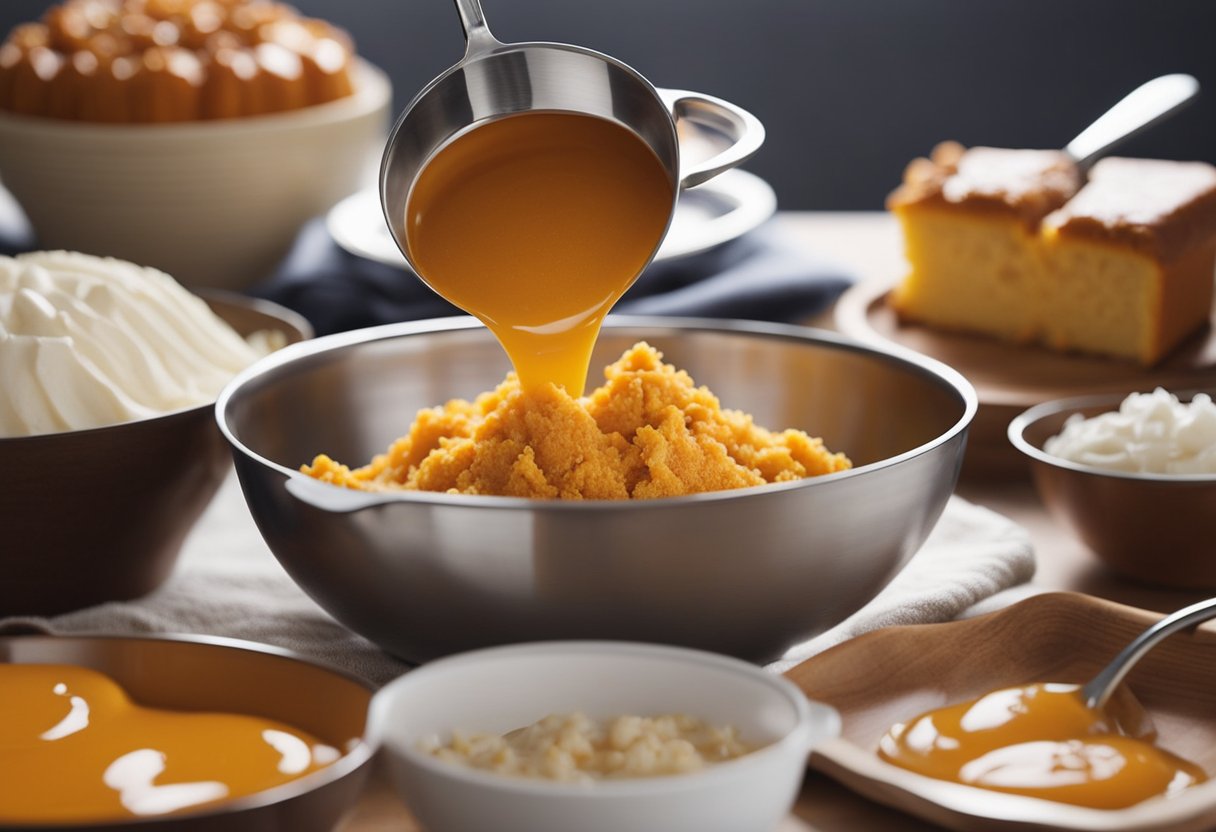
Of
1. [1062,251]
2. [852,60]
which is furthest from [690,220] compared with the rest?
[852,60]

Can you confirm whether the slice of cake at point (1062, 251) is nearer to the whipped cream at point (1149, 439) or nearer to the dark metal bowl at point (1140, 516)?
the whipped cream at point (1149, 439)

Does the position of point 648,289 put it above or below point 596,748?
below

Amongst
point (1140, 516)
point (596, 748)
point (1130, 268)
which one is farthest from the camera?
point (1130, 268)

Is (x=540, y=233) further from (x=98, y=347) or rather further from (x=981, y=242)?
(x=981, y=242)

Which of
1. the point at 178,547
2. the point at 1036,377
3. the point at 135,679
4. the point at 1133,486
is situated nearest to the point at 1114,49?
the point at 1036,377

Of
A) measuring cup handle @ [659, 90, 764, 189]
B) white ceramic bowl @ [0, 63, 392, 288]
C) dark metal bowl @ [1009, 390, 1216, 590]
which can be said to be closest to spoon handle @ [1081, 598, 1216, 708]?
dark metal bowl @ [1009, 390, 1216, 590]

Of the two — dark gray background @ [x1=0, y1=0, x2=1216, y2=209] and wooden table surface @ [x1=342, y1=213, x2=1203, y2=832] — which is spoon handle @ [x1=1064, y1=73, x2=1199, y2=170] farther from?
dark gray background @ [x1=0, y1=0, x2=1216, y2=209]

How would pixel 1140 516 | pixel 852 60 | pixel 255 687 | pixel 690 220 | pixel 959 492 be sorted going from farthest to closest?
1. pixel 852 60
2. pixel 690 220
3. pixel 959 492
4. pixel 1140 516
5. pixel 255 687
